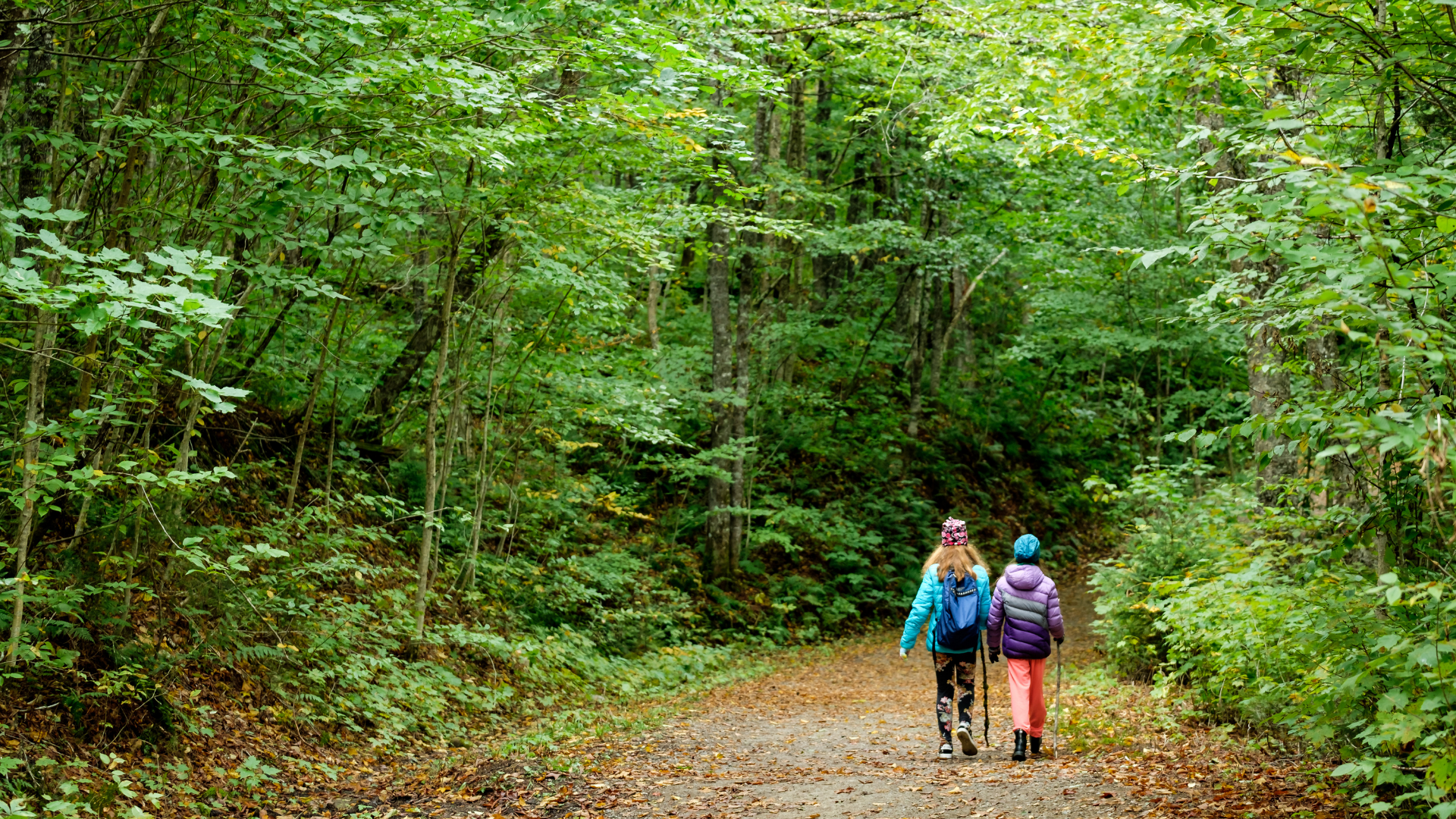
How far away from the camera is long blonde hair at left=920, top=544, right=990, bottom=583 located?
7.67 meters

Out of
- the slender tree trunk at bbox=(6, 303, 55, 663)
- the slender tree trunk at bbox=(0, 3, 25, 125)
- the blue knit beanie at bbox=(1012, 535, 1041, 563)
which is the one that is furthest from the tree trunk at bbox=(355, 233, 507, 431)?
the blue knit beanie at bbox=(1012, 535, 1041, 563)

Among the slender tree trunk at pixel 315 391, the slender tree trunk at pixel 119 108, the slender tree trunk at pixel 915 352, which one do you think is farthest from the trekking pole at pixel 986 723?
the slender tree trunk at pixel 915 352

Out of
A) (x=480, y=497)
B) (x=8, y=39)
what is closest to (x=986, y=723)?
(x=480, y=497)

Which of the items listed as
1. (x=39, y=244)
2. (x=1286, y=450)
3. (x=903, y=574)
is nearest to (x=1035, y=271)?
(x=903, y=574)

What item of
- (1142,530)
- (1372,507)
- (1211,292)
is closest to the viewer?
(1372,507)

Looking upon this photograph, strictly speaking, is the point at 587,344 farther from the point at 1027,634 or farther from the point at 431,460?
the point at 1027,634

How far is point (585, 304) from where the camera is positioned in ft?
36.4

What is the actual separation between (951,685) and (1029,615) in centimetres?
89

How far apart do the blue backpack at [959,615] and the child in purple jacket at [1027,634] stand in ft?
0.66

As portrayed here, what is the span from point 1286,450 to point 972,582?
3321 millimetres

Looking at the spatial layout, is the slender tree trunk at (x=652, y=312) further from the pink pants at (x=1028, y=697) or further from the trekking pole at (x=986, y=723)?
the pink pants at (x=1028, y=697)

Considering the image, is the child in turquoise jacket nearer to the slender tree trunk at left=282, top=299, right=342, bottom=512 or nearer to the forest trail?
the forest trail

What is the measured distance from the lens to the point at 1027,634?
24.2 feet

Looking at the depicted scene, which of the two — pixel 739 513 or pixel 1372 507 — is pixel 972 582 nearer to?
pixel 1372 507
